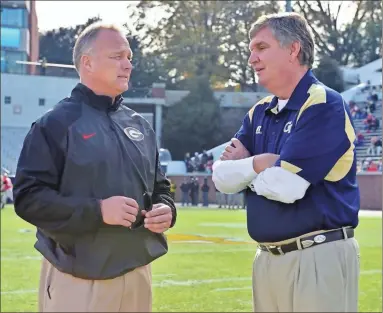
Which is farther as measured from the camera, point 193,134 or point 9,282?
point 193,134

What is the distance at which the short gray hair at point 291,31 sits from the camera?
3.11m

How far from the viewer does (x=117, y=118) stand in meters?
3.22

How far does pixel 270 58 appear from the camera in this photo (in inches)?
124

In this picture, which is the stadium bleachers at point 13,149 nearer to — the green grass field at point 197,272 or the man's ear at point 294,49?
the man's ear at point 294,49

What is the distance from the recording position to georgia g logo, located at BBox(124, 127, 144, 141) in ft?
10.5

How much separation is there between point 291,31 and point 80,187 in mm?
1067

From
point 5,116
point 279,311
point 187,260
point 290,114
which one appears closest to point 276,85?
point 290,114

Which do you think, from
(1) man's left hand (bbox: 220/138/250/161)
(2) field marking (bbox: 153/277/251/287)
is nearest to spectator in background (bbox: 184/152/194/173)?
(2) field marking (bbox: 153/277/251/287)

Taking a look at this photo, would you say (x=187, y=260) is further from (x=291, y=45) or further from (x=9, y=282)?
(x=291, y=45)

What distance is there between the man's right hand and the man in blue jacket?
1.39 feet

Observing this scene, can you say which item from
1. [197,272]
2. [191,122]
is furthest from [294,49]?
[191,122]

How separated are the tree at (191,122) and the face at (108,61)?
27.7 m

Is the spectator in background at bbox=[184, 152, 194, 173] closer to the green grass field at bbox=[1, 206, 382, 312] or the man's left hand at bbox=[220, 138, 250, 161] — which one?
the green grass field at bbox=[1, 206, 382, 312]

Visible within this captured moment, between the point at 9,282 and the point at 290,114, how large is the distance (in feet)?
24.3
